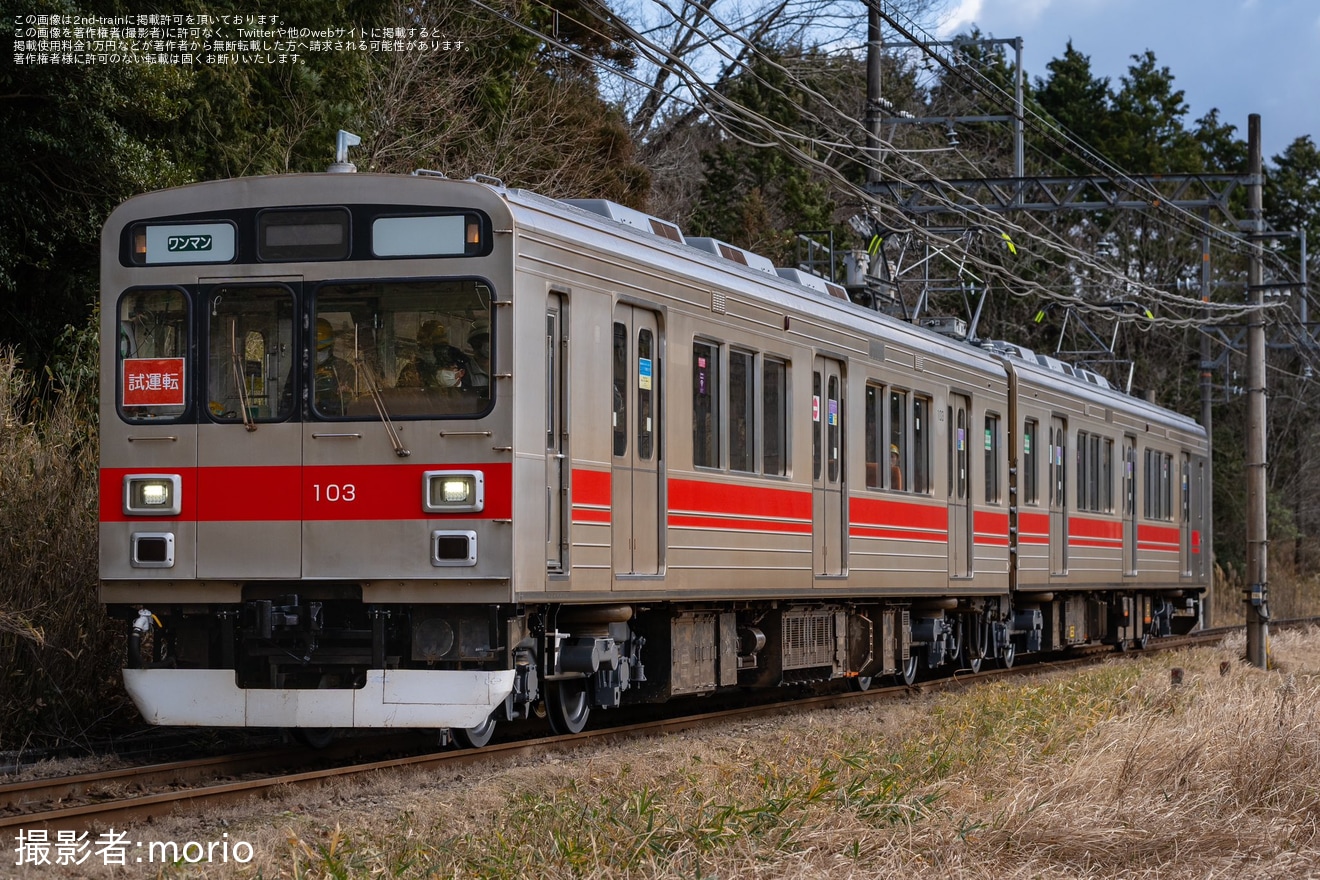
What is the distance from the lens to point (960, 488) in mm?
15750

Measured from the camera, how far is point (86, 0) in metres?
15.8

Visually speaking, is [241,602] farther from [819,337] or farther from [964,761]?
[819,337]

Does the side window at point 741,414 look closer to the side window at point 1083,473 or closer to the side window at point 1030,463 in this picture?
the side window at point 1030,463

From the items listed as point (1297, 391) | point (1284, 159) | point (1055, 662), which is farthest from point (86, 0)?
point (1284, 159)

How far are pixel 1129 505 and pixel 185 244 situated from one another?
14332 mm

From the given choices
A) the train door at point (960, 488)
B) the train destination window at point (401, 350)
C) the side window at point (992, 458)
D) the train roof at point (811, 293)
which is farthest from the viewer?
the side window at point (992, 458)

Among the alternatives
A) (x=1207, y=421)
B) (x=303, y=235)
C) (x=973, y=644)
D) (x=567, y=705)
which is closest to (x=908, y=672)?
(x=973, y=644)

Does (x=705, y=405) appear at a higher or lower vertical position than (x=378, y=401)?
higher

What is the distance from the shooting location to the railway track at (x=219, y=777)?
290 inches

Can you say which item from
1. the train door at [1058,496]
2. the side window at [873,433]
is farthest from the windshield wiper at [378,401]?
the train door at [1058,496]

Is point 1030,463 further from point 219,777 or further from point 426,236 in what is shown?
point 219,777

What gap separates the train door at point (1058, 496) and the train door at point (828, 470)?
226 inches

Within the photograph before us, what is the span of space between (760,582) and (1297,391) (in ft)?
111

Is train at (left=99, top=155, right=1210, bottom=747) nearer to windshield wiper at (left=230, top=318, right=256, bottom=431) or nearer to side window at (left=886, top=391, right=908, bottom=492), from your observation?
windshield wiper at (left=230, top=318, right=256, bottom=431)
